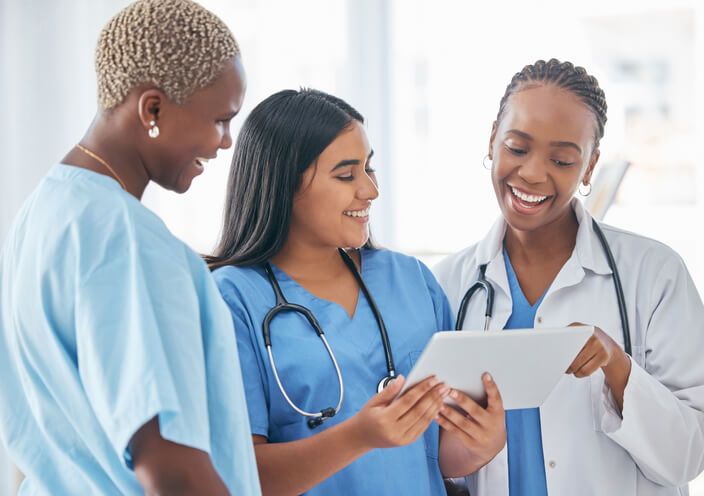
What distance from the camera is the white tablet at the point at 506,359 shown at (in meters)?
1.15

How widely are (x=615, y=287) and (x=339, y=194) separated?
565mm

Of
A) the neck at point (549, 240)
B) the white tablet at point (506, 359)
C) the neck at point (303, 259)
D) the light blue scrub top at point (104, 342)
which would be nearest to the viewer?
the light blue scrub top at point (104, 342)

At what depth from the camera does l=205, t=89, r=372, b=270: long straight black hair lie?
142cm

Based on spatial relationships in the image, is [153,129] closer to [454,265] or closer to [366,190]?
[366,190]

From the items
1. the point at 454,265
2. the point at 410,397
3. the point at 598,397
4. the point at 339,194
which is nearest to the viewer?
the point at 410,397

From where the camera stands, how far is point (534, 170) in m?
1.57

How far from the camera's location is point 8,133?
311 cm

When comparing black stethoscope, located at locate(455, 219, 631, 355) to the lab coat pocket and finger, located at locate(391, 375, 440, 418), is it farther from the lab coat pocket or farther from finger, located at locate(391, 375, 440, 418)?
finger, located at locate(391, 375, 440, 418)

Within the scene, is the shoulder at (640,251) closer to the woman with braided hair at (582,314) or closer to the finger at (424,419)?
the woman with braided hair at (582,314)

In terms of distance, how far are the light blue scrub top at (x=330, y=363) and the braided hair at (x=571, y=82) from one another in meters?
0.51

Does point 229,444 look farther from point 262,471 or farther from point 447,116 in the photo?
point 447,116

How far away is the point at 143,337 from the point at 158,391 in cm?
5

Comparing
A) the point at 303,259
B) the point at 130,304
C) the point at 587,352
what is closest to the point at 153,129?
the point at 130,304

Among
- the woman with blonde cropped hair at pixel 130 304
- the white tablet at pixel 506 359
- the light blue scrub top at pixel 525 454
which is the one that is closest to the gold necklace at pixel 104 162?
the woman with blonde cropped hair at pixel 130 304
